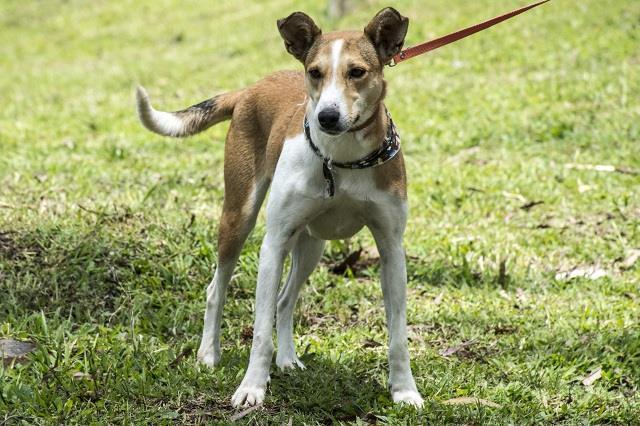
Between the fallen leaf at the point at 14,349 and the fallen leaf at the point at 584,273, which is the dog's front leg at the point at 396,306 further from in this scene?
the fallen leaf at the point at 584,273

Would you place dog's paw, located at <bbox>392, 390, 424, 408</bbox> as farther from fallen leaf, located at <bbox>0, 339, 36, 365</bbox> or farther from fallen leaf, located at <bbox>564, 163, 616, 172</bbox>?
fallen leaf, located at <bbox>564, 163, 616, 172</bbox>

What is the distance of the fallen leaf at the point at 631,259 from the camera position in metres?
6.45

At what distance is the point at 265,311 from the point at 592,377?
69.7 inches

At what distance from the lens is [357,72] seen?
157 inches

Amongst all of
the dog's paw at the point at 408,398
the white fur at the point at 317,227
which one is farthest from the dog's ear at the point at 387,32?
the dog's paw at the point at 408,398

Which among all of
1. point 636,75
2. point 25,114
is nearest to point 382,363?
point 636,75

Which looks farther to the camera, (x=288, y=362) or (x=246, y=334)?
(x=246, y=334)

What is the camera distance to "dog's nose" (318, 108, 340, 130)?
150 inches

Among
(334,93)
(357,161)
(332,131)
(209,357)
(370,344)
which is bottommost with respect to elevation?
(370,344)

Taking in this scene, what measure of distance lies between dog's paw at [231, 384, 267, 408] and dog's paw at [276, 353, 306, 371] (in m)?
0.51

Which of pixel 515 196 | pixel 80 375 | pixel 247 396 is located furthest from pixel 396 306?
pixel 515 196

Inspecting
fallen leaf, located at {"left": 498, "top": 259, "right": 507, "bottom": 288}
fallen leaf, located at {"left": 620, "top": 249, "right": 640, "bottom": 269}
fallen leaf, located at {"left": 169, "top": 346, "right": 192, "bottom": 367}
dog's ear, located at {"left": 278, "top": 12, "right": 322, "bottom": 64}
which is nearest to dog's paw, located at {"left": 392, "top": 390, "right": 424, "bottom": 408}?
fallen leaf, located at {"left": 169, "top": 346, "right": 192, "bottom": 367}

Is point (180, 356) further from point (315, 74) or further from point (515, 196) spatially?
point (515, 196)

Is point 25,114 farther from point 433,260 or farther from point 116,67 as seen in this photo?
point 433,260
